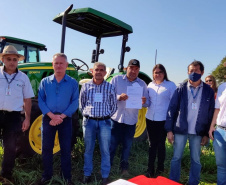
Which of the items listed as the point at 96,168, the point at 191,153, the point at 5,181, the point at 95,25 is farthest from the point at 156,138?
the point at 95,25

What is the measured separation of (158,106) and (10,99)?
6.56ft

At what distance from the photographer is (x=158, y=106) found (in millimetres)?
3396

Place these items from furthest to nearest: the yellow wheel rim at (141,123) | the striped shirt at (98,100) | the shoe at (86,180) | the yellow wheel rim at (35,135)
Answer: the yellow wheel rim at (141,123), the yellow wheel rim at (35,135), the shoe at (86,180), the striped shirt at (98,100)

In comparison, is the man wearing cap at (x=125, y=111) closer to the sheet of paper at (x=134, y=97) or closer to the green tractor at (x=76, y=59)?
the sheet of paper at (x=134, y=97)

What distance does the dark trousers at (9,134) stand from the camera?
9.48 feet

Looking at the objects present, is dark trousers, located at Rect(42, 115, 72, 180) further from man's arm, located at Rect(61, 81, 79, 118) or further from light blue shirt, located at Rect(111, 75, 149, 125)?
light blue shirt, located at Rect(111, 75, 149, 125)

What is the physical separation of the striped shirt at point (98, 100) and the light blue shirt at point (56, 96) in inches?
8.9

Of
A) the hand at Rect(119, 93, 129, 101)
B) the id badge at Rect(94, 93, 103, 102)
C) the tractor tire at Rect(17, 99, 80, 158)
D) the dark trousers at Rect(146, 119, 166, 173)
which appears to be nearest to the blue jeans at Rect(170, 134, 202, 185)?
the dark trousers at Rect(146, 119, 166, 173)

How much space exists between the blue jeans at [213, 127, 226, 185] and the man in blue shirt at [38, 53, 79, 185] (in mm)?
1741

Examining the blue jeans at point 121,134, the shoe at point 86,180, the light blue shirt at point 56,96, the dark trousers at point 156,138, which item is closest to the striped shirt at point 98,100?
the light blue shirt at point 56,96

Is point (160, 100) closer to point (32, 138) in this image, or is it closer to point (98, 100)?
point (98, 100)

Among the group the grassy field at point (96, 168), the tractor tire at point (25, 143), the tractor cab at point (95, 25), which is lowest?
the grassy field at point (96, 168)

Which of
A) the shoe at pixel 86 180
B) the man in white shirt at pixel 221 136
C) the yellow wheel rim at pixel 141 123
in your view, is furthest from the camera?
the yellow wheel rim at pixel 141 123

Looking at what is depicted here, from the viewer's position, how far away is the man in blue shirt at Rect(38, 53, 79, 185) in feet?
9.56
